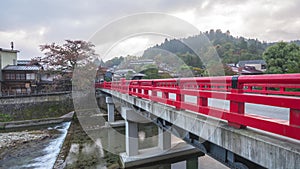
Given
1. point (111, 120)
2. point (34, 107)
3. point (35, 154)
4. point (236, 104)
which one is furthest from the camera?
point (34, 107)

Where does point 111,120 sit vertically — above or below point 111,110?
Result: below

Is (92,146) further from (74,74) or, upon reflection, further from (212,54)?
(212,54)

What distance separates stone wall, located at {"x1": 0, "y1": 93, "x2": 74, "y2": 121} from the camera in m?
18.7

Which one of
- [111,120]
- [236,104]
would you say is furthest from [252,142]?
[111,120]

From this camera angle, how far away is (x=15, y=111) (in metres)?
19.1

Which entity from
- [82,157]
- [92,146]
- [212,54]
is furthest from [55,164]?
[212,54]

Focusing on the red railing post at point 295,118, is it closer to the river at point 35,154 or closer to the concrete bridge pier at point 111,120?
the river at point 35,154

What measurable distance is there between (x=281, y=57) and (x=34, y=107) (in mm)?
25901

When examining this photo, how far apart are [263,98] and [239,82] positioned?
423mm

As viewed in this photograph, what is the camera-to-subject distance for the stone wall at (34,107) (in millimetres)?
18722

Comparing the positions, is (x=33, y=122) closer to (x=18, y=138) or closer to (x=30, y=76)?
(x=18, y=138)

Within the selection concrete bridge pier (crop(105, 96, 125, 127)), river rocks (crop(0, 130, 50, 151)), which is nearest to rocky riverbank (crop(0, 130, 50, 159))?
river rocks (crop(0, 130, 50, 151))

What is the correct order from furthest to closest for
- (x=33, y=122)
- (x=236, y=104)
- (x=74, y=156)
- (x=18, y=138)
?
(x=33, y=122), (x=18, y=138), (x=74, y=156), (x=236, y=104)

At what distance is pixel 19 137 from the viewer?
44.9 ft
